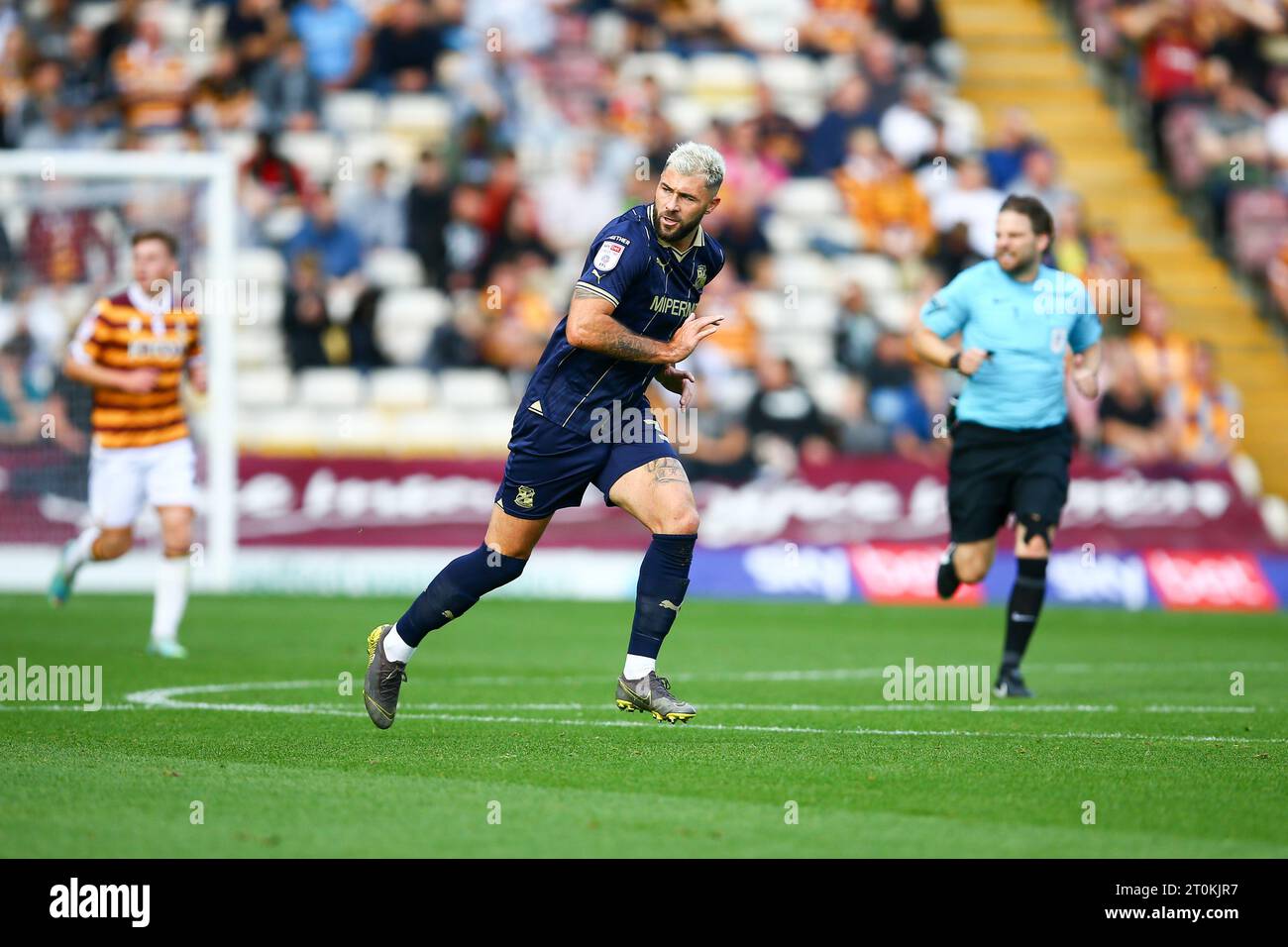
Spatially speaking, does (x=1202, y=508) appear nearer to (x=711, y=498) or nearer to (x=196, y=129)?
(x=711, y=498)

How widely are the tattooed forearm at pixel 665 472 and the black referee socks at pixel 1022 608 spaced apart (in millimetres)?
3174

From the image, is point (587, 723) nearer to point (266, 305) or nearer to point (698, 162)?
point (698, 162)

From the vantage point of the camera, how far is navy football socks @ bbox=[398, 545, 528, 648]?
333 inches

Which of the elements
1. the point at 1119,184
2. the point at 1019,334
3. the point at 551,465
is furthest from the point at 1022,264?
the point at 1119,184

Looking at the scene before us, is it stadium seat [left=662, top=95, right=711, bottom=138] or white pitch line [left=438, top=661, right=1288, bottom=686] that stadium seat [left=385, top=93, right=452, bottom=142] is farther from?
white pitch line [left=438, top=661, right=1288, bottom=686]

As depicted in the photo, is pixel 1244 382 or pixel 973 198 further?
pixel 1244 382

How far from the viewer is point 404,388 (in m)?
20.9

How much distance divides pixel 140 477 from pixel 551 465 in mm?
5548

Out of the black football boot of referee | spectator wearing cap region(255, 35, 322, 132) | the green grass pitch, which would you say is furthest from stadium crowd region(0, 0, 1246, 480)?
the black football boot of referee

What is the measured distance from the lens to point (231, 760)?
7633 millimetres

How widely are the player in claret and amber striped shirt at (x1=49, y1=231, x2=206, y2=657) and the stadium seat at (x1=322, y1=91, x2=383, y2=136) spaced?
1048cm

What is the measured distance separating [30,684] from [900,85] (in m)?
15.7

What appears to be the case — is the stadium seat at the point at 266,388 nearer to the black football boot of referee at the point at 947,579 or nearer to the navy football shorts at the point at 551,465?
the black football boot of referee at the point at 947,579
